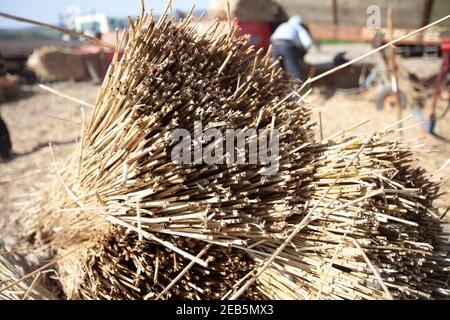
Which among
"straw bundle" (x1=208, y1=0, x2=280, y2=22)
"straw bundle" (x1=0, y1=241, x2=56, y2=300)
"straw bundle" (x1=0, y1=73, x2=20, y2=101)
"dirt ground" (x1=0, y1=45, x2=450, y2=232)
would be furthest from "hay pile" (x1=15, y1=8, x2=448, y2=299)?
"straw bundle" (x1=0, y1=73, x2=20, y2=101)

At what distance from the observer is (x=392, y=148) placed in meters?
1.70

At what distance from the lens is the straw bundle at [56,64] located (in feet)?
35.3

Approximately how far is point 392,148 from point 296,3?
22.6 feet

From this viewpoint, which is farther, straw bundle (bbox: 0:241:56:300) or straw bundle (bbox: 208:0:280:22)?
straw bundle (bbox: 208:0:280:22)

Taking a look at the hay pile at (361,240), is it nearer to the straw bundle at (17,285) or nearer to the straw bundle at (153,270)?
the straw bundle at (153,270)

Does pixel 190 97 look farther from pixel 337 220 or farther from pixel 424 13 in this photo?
pixel 424 13

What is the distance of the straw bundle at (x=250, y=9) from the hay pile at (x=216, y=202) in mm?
5660

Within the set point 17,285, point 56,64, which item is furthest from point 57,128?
point 56,64

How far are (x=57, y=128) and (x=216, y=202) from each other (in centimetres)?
524

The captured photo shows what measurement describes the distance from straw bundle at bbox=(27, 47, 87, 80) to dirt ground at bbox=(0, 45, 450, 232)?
1963mm

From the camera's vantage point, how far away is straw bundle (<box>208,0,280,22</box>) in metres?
7.05

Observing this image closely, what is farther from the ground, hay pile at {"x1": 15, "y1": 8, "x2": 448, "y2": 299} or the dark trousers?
the dark trousers

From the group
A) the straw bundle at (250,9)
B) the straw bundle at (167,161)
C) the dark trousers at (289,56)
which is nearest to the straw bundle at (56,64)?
the straw bundle at (250,9)

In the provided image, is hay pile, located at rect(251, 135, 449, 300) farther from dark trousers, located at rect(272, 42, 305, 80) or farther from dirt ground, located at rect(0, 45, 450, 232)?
dark trousers, located at rect(272, 42, 305, 80)
